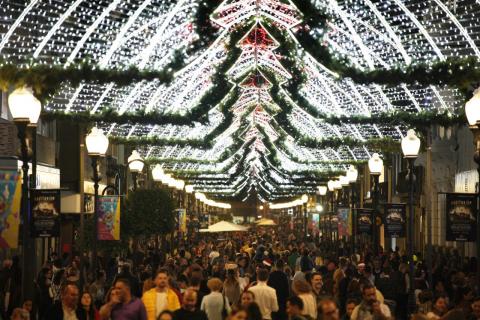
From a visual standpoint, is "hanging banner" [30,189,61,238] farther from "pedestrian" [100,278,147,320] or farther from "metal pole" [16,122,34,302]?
"pedestrian" [100,278,147,320]

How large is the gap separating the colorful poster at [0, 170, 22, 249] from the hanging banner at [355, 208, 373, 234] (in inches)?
871

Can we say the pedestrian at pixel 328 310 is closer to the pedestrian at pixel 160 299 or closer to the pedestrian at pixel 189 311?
the pedestrian at pixel 189 311

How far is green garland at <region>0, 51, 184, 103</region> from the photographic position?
20281 mm

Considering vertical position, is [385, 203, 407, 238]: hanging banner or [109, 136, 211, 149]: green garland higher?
[109, 136, 211, 149]: green garland

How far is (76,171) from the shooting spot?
48875 mm

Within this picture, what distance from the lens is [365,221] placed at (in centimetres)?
3881

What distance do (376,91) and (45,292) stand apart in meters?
18.0

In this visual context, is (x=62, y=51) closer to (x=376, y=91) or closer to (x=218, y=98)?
(x=218, y=98)

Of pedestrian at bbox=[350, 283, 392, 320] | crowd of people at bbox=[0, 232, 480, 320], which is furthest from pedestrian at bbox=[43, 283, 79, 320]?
pedestrian at bbox=[350, 283, 392, 320]

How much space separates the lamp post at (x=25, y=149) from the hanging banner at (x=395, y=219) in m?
14.5

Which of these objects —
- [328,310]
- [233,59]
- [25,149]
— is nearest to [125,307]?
[328,310]

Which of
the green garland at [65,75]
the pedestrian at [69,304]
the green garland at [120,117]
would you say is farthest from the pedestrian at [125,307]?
the green garland at [120,117]

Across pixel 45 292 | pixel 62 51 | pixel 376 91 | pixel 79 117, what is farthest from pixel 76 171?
pixel 45 292

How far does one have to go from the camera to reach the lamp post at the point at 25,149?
1792 cm
